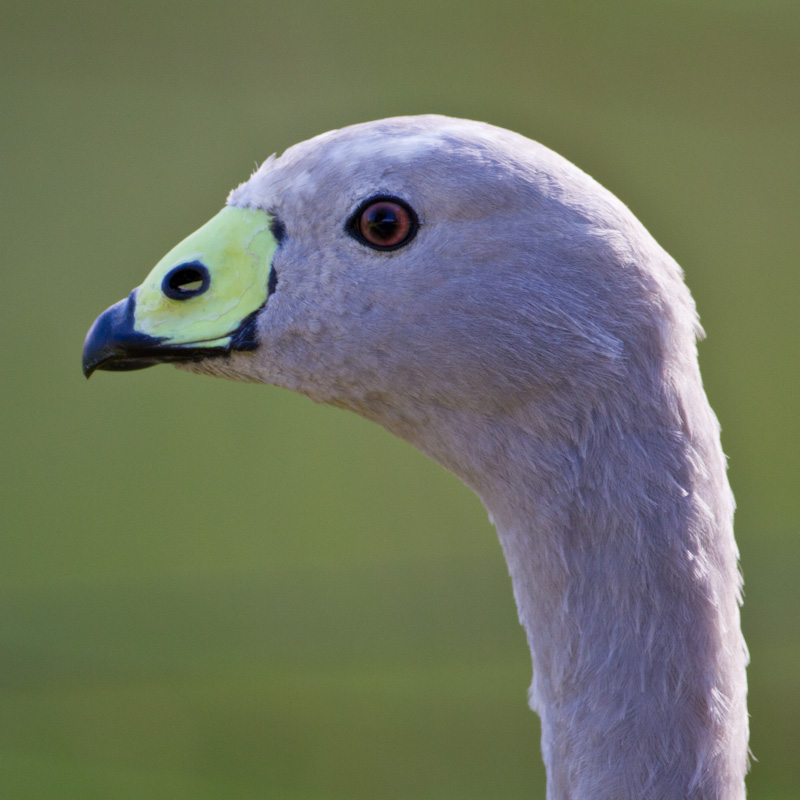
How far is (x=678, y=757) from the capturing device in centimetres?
104

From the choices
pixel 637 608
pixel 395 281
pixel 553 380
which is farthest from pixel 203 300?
pixel 637 608

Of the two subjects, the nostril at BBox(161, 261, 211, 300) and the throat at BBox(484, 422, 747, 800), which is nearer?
the throat at BBox(484, 422, 747, 800)

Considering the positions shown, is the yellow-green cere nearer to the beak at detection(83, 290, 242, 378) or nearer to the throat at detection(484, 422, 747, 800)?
the beak at detection(83, 290, 242, 378)

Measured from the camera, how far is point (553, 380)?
108cm

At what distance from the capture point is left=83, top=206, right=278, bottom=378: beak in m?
1.15

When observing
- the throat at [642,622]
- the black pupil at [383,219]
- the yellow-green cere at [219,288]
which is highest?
Answer: the black pupil at [383,219]

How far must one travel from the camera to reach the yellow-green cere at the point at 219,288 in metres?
1.15

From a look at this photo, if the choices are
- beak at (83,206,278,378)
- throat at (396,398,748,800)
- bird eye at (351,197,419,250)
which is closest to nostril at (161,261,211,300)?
beak at (83,206,278,378)

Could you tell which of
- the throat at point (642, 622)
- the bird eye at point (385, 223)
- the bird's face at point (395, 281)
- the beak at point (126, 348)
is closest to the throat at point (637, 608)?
the throat at point (642, 622)

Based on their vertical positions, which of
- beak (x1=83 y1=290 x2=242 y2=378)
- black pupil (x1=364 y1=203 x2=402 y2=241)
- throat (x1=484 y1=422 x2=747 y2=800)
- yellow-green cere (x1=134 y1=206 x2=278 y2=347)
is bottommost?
throat (x1=484 y1=422 x2=747 y2=800)

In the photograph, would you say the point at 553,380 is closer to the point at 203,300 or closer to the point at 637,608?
the point at 637,608

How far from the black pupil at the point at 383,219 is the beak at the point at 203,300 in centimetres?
13

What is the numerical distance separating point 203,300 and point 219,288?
24 millimetres

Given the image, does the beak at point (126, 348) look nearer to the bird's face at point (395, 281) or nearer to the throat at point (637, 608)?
the bird's face at point (395, 281)
